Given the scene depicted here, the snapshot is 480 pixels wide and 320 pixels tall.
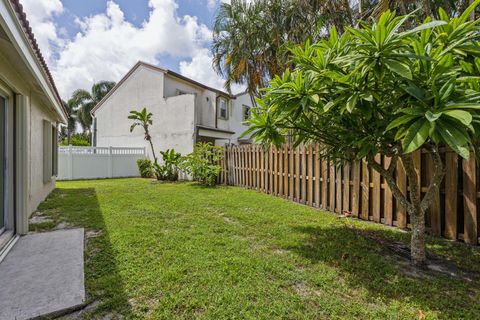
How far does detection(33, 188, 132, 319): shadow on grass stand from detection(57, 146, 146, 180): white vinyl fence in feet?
25.4

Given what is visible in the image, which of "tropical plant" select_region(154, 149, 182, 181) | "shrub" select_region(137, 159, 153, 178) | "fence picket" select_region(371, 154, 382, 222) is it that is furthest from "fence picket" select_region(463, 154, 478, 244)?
"shrub" select_region(137, 159, 153, 178)

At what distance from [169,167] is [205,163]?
9.74 ft

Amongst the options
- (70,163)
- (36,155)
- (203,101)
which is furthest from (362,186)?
(203,101)

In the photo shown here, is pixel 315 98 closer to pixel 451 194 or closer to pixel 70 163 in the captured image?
pixel 451 194

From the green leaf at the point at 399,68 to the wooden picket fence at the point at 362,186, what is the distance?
8.14 ft

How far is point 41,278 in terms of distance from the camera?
2803 millimetres

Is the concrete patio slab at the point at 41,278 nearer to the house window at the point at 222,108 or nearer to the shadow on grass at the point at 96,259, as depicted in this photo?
the shadow on grass at the point at 96,259

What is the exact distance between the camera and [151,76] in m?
16.6

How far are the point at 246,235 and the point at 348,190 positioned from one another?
3.00 meters

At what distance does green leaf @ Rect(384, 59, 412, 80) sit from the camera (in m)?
2.25

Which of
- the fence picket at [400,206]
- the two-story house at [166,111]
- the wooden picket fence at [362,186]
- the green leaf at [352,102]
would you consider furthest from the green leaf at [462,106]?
the two-story house at [166,111]

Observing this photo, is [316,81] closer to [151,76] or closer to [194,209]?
[194,209]

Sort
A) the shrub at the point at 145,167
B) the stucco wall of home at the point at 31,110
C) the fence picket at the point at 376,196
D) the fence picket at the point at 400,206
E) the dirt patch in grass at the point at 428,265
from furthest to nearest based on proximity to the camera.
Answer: the shrub at the point at 145,167 → the fence picket at the point at 376,196 → the fence picket at the point at 400,206 → the stucco wall of home at the point at 31,110 → the dirt patch in grass at the point at 428,265

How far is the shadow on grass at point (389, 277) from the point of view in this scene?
7.92 feet
